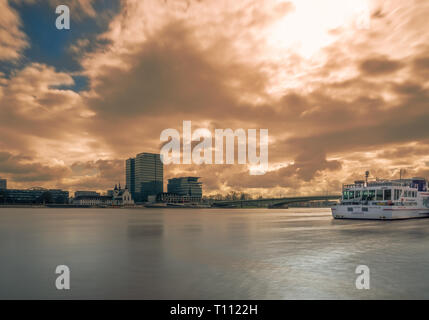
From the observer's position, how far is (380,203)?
86.8 metres

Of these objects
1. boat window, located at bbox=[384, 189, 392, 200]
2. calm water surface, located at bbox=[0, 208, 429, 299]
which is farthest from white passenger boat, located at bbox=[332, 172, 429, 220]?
calm water surface, located at bbox=[0, 208, 429, 299]

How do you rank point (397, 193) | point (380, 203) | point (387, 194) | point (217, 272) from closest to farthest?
point (217, 272), point (380, 203), point (387, 194), point (397, 193)

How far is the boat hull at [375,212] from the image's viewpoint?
8612 centimetres

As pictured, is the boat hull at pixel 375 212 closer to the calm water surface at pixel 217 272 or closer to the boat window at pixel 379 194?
the boat window at pixel 379 194

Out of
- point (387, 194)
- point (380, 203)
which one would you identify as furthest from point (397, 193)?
point (380, 203)

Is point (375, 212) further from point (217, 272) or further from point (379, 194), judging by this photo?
point (217, 272)

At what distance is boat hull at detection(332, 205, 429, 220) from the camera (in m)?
86.1

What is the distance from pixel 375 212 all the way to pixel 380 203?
2.96 meters

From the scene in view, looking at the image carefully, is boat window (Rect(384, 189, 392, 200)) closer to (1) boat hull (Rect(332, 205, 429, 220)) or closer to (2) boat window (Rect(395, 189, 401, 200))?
(2) boat window (Rect(395, 189, 401, 200))

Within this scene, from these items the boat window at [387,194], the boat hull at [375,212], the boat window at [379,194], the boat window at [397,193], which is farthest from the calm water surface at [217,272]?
the boat window at [397,193]

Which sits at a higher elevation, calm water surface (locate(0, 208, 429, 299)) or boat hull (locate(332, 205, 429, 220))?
calm water surface (locate(0, 208, 429, 299))

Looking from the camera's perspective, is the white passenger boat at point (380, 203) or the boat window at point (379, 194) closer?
the white passenger boat at point (380, 203)

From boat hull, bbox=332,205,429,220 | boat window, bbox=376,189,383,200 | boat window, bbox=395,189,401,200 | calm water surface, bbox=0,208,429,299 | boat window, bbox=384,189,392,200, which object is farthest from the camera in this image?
boat window, bbox=395,189,401,200
